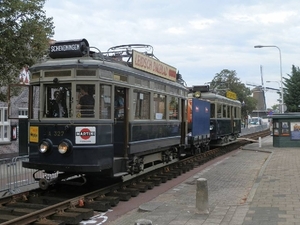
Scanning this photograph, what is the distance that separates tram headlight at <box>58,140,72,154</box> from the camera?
311 inches

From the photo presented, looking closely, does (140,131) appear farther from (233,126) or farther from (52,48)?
(233,126)

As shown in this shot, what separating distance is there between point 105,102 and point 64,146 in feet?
4.26

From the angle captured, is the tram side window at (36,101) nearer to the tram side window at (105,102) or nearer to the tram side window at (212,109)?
the tram side window at (105,102)

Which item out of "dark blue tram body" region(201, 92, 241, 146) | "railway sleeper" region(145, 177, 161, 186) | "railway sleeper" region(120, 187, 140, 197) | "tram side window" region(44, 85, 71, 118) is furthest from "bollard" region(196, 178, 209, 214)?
"dark blue tram body" region(201, 92, 241, 146)

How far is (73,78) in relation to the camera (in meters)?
8.18

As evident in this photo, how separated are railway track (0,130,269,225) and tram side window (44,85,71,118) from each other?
1.78 meters

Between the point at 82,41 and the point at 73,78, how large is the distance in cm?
105

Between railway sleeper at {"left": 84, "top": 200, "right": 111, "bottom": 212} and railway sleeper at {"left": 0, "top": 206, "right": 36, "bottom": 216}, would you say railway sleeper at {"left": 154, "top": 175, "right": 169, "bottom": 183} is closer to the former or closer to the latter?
railway sleeper at {"left": 84, "top": 200, "right": 111, "bottom": 212}

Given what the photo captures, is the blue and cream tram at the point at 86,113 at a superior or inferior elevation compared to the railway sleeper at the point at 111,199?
superior

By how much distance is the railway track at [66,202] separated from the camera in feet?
22.6

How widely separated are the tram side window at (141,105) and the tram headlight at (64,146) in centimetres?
218

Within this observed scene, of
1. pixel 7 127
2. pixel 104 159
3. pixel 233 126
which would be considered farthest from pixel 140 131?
pixel 233 126

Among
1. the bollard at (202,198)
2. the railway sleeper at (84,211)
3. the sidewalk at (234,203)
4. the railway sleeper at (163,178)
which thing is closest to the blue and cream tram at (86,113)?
the railway sleeper at (84,211)

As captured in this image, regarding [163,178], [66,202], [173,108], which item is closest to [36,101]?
[66,202]
